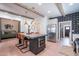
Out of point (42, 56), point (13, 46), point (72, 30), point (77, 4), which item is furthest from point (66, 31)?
point (13, 46)

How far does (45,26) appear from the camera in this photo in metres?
2.00

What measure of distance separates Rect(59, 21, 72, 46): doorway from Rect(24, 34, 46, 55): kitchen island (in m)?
0.42

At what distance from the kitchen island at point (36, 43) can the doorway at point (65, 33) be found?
0.42m

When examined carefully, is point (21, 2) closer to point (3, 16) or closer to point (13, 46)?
point (3, 16)

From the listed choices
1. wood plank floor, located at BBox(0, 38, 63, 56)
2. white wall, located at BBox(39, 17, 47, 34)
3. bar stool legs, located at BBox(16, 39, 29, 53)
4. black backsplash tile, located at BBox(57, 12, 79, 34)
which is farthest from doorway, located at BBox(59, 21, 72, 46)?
bar stool legs, located at BBox(16, 39, 29, 53)

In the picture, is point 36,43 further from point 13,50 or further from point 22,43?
point 13,50

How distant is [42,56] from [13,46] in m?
0.67

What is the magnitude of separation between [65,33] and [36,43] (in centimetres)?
72

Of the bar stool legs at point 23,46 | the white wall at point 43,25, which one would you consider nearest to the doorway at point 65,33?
the white wall at point 43,25

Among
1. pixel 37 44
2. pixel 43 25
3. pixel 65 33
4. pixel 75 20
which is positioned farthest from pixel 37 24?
pixel 75 20

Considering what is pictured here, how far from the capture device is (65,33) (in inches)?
75.9

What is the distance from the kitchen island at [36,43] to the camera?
6.27ft

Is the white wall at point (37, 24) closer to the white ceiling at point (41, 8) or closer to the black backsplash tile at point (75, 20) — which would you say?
the white ceiling at point (41, 8)

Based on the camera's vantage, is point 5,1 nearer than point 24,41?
Yes
